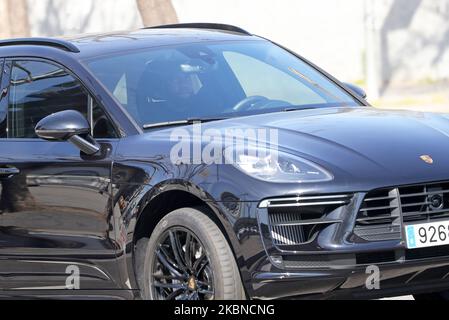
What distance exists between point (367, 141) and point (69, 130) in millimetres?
1638

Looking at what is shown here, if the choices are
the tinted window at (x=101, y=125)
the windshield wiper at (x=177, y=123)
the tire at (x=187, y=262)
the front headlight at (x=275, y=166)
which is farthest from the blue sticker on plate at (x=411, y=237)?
the tinted window at (x=101, y=125)

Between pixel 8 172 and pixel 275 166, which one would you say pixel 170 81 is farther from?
pixel 275 166

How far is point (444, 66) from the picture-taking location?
27.0 meters

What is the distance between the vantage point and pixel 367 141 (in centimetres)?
629

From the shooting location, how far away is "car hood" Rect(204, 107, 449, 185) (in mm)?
5984

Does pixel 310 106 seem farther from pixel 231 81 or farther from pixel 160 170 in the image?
pixel 160 170

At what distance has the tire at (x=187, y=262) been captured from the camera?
5949 mm

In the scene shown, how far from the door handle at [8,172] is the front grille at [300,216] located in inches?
77.6

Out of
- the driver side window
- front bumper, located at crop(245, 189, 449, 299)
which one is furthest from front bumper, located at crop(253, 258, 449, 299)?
the driver side window

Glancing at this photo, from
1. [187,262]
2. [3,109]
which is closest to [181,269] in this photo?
[187,262]

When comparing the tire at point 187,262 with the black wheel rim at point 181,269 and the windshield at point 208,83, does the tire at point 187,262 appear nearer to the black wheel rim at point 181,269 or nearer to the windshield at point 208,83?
the black wheel rim at point 181,269
